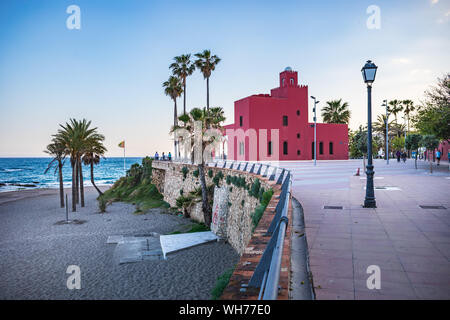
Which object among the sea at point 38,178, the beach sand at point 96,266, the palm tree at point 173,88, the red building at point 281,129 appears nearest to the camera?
the beach sand at point 96,266

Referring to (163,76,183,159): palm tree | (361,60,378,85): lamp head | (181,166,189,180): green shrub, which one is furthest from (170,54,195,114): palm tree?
(361,60,378,85): lamp head

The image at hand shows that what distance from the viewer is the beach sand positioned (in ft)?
40.9

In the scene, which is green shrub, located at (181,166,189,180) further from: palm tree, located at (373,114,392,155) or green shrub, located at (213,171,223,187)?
palm tree, located at (373,114,392,155)

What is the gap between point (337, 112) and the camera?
5862cm

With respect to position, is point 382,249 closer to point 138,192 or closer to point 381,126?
point 138,192

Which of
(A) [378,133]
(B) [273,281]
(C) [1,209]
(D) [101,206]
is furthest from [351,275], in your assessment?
(A) [378,133]

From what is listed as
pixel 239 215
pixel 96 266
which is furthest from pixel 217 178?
pixel 96 266

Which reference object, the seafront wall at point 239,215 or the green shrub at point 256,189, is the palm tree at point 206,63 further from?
the green shrub at point 256,189

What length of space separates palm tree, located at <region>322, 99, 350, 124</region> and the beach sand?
4361 centimetres

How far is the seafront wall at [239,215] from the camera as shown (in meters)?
3.64

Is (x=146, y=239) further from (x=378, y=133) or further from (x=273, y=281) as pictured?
(x=378, y=133)

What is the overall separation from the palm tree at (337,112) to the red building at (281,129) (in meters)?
16.5

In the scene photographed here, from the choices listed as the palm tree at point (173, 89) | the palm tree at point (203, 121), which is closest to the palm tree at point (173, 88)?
the palm tree at point (173, 89)

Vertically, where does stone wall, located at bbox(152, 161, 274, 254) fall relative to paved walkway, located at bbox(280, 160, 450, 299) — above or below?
below
